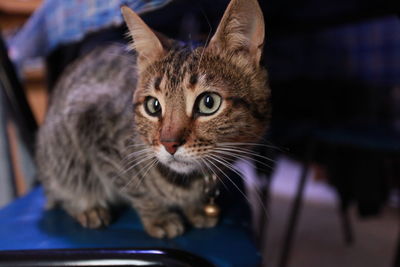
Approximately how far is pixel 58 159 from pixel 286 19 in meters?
0.86

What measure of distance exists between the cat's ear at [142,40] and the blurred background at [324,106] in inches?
12.9

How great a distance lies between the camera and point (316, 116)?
5.24 ft

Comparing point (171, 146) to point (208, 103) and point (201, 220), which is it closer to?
point (208, 103)

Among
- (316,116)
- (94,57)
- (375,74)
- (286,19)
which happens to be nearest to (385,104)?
(375,74)

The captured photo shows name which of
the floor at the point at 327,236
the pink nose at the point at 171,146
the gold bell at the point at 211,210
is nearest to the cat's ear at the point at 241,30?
the pink nose at the point at 171,146

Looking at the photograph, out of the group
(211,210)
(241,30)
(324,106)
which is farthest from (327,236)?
(241,30)

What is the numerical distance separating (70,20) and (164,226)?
1.91ft

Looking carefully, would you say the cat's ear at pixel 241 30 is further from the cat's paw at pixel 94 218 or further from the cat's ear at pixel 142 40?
the cat's paw at pixel 94 218

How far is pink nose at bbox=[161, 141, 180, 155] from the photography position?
2.01ft

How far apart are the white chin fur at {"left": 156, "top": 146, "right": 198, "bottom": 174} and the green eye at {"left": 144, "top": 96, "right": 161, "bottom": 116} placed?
0.09 meters

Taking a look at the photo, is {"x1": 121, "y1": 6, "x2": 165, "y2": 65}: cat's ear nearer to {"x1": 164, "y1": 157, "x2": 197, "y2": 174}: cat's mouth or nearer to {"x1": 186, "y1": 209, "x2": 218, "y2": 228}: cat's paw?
{"x1": 164, "y1": 157, "x2": 197, "y2": 174}: cat's mouth

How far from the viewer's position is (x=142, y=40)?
2.35 feet

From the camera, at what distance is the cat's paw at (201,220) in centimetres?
75

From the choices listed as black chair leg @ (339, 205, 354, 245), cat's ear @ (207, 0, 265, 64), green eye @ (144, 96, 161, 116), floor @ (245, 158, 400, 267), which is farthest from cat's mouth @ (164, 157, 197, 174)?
black chair leg @ (339, 205, 354, 245)
